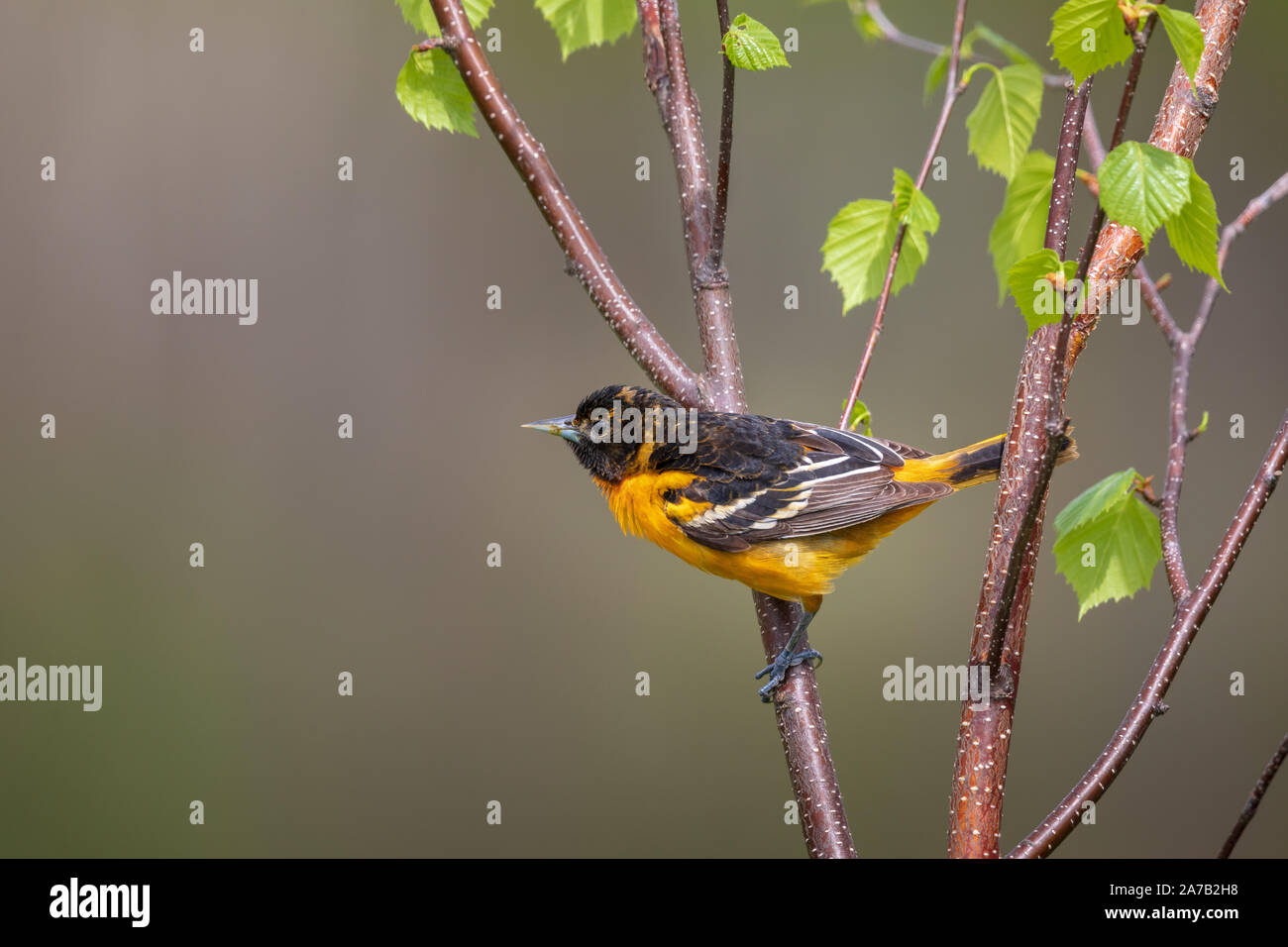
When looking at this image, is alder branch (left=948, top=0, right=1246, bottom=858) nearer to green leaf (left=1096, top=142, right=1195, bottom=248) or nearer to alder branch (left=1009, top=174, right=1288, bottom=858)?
alder branch (left=1009, top=174, right=1288, bottom=858)

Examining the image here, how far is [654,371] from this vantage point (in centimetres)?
181

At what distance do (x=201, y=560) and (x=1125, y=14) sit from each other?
13.7 feet

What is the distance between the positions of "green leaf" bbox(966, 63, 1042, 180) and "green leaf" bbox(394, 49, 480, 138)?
853mm

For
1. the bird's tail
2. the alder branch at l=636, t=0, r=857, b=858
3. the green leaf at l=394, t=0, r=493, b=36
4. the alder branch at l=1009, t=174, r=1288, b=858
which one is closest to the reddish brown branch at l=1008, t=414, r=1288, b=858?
the alder branch at l=1009, t=174, r=1288, b=858

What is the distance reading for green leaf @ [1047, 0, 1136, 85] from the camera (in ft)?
2.93

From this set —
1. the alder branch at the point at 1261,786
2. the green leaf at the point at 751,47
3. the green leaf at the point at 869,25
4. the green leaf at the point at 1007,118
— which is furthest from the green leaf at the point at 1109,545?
the green leaf at the point at 869,25

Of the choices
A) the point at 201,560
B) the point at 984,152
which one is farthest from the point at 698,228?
the point at 201,560

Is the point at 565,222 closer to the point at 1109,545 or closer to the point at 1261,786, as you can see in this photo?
the point at 1109,545

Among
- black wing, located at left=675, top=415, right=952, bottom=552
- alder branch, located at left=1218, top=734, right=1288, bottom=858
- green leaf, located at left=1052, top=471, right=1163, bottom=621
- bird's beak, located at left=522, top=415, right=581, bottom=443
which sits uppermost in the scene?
bird's beak, located at left=522, top=415, right=581, bottom=443

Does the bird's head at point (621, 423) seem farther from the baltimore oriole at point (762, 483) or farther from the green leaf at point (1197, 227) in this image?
the green leaf at point (1197, 227)

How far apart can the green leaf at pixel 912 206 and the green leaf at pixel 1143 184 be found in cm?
61

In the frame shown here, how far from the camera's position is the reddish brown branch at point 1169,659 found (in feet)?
3.99

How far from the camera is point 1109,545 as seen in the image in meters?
1.46

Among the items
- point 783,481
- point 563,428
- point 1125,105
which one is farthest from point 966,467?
point 1125,105
